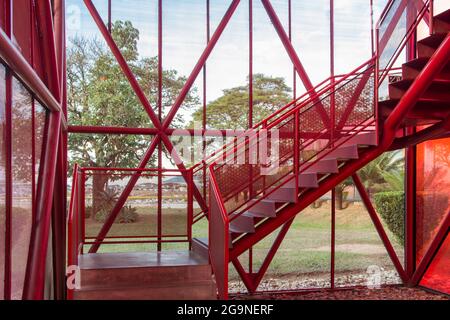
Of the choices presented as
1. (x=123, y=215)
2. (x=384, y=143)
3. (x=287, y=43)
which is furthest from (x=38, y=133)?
(x=287, y=43)

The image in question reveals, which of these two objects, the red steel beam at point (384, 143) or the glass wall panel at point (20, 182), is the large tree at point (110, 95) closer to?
the red steel beam at point (384, 143)

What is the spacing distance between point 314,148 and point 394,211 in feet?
12.0

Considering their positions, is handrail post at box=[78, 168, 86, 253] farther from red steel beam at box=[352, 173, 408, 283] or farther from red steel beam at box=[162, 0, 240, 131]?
red steel beam at box=[352, 173, 408, 283]

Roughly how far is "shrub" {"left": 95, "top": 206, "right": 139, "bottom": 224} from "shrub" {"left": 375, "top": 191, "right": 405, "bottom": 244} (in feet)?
16.8

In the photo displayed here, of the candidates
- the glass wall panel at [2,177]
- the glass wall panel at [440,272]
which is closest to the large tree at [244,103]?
the glass wall panel at [440,272]

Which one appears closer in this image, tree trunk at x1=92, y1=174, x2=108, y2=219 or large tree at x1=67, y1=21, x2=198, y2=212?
tree trunk at x1=92, y1=174, x2=108, y2=219

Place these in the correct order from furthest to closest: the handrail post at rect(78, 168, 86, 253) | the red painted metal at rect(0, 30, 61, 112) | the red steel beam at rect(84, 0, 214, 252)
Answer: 1. the red steel beam at rect(84, 0, 214, 252)
2. the handrail post at rect(78, 168, 86, 253)
3. the red painted metal at rect(0, 30, 61, 112)

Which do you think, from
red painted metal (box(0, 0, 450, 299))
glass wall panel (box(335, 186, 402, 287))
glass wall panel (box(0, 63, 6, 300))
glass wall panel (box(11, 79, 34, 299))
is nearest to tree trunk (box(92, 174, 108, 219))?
red painted metal (box(0, 0, 450, 299))

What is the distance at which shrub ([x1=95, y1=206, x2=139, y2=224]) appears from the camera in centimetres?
767

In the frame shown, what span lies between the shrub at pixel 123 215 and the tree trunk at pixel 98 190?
0.09m

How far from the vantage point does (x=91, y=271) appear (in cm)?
600

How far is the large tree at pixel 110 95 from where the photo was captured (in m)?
8.55
